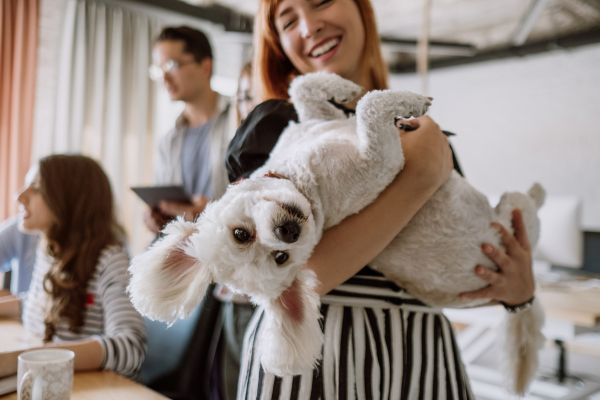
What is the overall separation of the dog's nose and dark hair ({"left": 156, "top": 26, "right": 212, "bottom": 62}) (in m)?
2.15

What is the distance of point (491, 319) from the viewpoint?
235 cm

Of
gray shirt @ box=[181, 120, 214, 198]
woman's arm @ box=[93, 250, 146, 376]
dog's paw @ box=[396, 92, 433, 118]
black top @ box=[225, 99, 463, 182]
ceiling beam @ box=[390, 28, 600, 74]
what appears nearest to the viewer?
dog's paw @ box=[396, 92, 433, 118]

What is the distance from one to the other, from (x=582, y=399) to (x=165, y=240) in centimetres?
303

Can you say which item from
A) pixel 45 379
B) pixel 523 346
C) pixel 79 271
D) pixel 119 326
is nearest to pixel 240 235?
pixel 45 379

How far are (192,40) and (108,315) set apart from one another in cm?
167

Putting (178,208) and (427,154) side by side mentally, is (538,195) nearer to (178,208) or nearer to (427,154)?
(427,154)

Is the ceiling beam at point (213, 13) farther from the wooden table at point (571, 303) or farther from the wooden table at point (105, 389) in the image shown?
the wooden table at point (105, 389)

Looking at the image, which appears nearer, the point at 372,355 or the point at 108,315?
the point at 372,355

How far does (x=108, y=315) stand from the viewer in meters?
1.32

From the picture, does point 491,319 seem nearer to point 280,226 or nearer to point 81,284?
point 81,284

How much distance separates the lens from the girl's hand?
27.5 inches

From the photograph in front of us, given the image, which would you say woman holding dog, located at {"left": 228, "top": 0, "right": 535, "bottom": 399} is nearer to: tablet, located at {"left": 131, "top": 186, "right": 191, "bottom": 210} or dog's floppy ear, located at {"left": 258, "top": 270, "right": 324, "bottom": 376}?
dog's floppy ear, located at {"left": 258, "top": 270, "right": 324, "bottom": 376}

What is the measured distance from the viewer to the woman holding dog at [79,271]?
1.22m

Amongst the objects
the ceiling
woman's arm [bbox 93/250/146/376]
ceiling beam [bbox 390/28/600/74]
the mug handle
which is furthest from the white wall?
the mug handle
